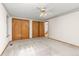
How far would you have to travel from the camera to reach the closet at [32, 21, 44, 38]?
9327mm

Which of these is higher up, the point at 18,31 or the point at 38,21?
the point at 38,21

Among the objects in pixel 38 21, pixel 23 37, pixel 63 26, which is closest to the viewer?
pixel 63 26

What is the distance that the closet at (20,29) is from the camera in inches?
295

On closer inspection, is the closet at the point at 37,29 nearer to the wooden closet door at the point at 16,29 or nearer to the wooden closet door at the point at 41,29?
the wooden closet door at the point at 41,29

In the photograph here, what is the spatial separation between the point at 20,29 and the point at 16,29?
17.7 inches

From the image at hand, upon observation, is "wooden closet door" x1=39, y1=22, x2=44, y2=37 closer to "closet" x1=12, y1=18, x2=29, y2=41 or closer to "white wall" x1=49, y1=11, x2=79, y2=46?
"closet" x1=12, y1=18, x2=29, y2=41

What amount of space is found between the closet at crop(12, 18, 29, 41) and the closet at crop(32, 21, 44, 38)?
953 millimetres

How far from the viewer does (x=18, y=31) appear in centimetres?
781

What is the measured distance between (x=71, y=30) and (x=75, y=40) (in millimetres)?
733

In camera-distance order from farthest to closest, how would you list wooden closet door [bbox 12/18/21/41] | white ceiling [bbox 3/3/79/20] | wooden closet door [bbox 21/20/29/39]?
wooden closet door [bbox 21/20/29/39] → wooden closet door [bbox 12/18/21/41] → white ceiling [bbox 3/3/79/20]

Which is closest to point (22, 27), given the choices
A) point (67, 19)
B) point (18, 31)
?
point (18, 31)

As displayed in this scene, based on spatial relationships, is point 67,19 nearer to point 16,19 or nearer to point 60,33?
point 60,33

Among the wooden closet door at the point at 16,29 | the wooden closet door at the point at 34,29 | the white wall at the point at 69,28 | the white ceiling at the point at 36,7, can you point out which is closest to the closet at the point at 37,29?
the wooden closet door at the point at 34,29

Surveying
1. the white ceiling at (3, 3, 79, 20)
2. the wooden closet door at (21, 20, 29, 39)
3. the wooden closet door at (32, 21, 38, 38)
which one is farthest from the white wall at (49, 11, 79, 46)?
the wooden closet door at (21, 20, 29, 39)
